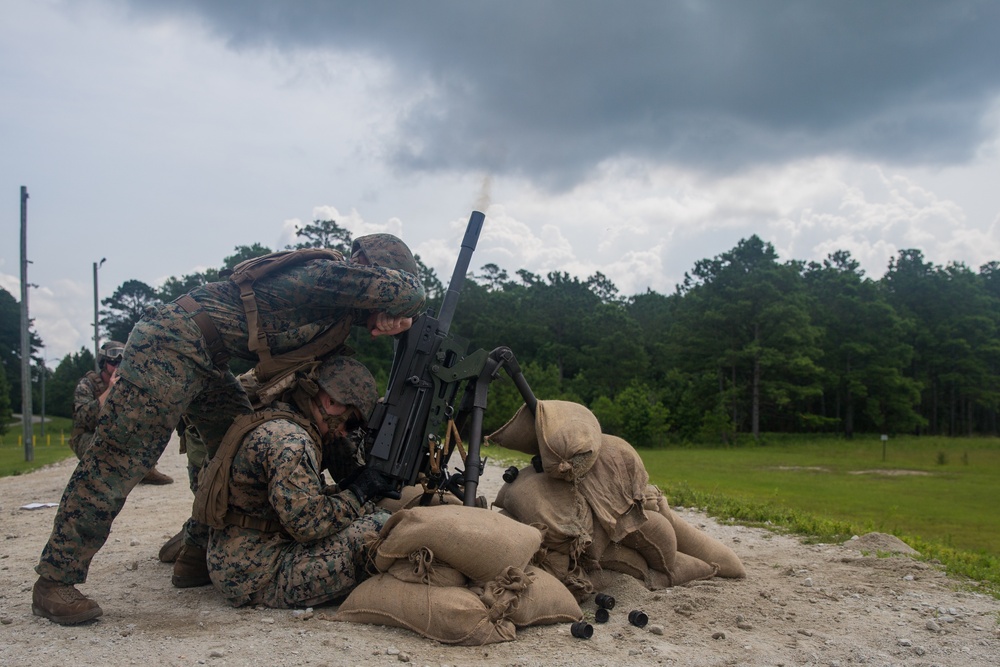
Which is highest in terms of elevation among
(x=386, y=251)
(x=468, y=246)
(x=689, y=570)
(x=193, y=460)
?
(x=468, y=246)

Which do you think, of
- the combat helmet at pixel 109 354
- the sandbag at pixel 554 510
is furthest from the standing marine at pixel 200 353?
the combat helmet at pixel 109 354

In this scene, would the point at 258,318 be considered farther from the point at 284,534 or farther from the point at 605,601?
the point at 605,601

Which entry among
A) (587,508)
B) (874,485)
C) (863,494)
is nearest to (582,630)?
(587,508)

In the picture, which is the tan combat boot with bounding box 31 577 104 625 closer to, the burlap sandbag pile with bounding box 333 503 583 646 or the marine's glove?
the burlap sandbag pile with bounding box 333 503 583 646

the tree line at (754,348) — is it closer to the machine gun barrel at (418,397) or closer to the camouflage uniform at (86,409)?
the camouflage uniform at (86,409)

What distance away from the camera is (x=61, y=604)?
4066 mm

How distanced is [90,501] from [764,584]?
14.7 ft

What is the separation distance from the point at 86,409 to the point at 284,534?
602 cm

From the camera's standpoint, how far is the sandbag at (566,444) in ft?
16.1

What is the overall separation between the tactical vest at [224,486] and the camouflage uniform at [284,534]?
3cm

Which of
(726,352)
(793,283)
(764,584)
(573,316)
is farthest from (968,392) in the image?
(764,584)

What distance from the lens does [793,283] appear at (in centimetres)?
4450

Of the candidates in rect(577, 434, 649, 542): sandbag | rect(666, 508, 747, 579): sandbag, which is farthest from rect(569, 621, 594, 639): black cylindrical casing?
rect(666, 508, 747, 579): sandbag

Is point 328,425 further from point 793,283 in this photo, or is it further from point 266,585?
point 793,283
